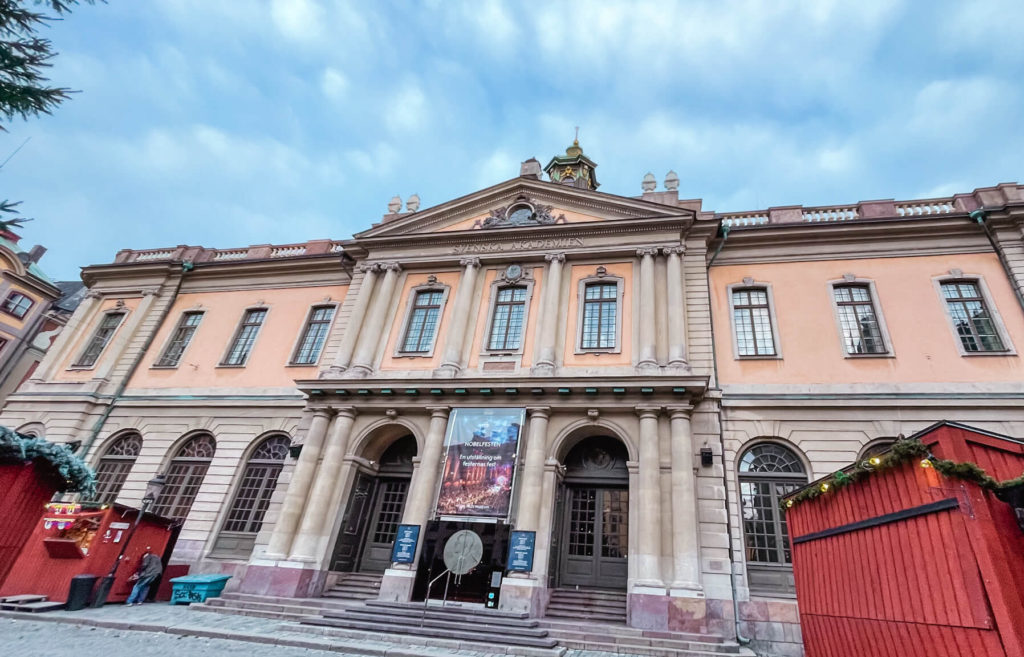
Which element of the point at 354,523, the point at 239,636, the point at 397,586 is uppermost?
the point at 354,523

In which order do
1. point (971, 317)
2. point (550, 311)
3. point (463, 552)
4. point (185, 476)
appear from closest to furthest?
1. point (463, 552)
2. point (971, 317)
3. point (550, 311)
4. point (185, 476)

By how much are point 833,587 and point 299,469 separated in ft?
40.8

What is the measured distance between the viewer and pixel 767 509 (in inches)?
481

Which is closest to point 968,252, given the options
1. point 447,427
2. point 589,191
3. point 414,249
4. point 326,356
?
point 589,191

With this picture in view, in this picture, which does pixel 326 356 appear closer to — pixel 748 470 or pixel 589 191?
pixel 589 191

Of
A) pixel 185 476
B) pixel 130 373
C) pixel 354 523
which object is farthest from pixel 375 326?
pixel 130 373

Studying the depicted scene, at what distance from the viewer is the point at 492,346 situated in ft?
50.4

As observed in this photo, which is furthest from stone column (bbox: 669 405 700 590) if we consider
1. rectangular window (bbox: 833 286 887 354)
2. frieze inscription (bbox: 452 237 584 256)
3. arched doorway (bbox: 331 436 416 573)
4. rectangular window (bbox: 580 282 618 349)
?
arched doorway (bbox: 331 436 416 573)

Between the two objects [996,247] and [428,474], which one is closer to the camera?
[428,474]

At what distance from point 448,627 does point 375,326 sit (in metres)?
9.03

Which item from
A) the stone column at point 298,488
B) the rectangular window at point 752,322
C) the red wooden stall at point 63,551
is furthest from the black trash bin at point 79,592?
the rectangular window at point 752,322

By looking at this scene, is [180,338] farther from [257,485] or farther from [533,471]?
[533,471]

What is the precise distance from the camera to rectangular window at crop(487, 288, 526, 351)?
15297 millimetres

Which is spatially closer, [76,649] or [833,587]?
[833,587]
